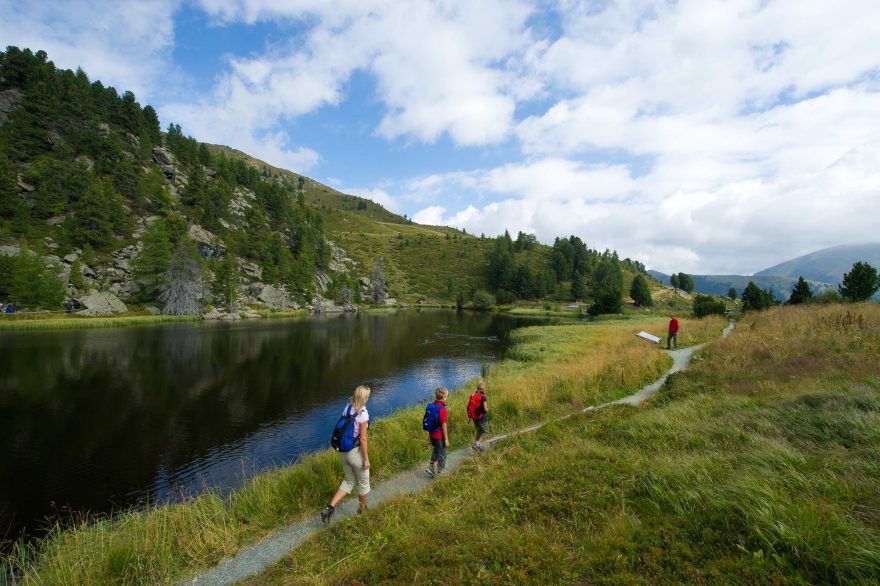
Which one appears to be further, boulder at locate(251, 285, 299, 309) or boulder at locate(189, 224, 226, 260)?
boulder at locate(251, 285, 299, 309)

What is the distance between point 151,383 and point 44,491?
52.6 feet

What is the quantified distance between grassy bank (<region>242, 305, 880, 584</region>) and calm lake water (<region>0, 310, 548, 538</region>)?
960cm

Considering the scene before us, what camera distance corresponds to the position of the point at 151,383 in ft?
92.6

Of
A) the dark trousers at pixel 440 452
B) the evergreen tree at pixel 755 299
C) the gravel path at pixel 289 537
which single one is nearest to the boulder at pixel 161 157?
the gravel path at pixel 289 537

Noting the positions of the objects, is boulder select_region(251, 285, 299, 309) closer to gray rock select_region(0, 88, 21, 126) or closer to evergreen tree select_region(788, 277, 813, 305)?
gray rock select_region(0, 88, 21, 126)

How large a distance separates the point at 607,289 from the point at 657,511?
377ft

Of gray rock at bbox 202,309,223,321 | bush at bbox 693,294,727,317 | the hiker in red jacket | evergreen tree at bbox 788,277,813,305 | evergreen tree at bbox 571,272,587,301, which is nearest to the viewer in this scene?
the hiker in red jacket

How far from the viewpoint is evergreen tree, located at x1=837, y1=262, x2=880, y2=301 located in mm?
48938

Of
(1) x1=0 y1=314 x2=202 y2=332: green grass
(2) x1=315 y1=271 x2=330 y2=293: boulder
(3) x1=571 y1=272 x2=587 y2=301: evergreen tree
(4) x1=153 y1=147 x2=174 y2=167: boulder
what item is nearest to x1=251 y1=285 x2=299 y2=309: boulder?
(2) x1=315 y1=271 x2=330 y2=293: boulder

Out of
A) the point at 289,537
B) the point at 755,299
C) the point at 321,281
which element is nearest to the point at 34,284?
the point at 321,281

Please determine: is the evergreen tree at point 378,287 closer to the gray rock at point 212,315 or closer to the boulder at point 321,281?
the boulder at point 321,281

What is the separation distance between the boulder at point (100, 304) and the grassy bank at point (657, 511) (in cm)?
8910

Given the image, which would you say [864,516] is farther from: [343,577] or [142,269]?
[142,269]

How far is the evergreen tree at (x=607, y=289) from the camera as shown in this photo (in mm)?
94062
